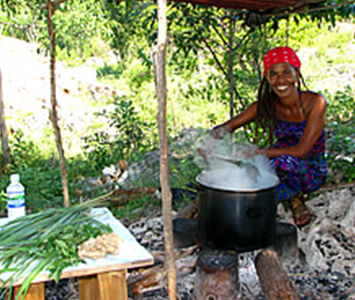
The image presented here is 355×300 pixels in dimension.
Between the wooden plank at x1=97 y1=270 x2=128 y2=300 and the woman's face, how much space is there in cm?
192

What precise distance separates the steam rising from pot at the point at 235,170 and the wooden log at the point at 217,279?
44 centimetres

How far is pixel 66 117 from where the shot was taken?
26.7ft

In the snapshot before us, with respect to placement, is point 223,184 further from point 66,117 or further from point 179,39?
point 66,117

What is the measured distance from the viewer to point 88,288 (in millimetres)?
2307

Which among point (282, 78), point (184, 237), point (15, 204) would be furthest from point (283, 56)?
point (15, 204)

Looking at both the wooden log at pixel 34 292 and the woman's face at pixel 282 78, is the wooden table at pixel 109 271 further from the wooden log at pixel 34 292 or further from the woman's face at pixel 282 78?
the woman's face at pixel 282 78

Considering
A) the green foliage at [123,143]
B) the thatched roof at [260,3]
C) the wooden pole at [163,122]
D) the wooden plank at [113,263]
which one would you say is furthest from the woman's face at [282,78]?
the green foliage at [123,143]

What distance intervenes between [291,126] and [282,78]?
0.39 metres

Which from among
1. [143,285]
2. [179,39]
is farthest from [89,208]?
[179,39]

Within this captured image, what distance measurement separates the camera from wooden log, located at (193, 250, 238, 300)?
247 centimetres

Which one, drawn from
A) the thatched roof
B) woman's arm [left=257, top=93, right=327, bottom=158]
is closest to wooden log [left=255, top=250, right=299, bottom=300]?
woman's arm [left=257, top=93, right=327, bottom=158]

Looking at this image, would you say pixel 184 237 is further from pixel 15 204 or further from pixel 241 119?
pixel 15 204

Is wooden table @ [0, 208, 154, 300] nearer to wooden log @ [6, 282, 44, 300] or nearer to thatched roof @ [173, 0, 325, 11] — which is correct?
wooden log @ [6, 282, 44, 300]

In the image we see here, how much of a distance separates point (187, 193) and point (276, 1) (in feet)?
6.24
